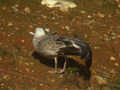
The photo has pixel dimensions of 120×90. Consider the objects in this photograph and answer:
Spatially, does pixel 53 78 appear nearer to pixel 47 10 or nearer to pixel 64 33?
pixel 64 33

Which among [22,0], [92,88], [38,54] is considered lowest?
[92,88]

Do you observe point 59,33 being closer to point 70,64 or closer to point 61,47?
point 70,64

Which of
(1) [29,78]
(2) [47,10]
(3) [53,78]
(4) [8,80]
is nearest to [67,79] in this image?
(3) [53,78]

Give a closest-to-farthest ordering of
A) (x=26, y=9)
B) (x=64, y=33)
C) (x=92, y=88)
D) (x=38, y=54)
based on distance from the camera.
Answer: (x=92, y=88) → (x=38, y=54) → (x=64, y=33) → (x=26, y=9)

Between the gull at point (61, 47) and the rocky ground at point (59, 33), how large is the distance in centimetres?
29

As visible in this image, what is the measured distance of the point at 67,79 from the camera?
17.9ft

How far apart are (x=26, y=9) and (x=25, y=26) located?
718 mm

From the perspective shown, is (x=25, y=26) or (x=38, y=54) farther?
(x=25, y=26)

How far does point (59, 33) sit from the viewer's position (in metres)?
6.46

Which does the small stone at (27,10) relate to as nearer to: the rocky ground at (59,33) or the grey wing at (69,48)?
the rocky ground at (59,33)

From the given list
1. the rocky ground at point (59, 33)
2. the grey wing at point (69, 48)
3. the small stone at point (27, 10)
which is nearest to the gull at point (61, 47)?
the grey wing at point (69, 48)

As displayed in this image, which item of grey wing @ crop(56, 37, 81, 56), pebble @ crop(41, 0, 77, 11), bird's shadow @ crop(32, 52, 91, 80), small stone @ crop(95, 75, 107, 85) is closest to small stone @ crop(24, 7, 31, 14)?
pebble @ crop(41, 0, 77, 11)

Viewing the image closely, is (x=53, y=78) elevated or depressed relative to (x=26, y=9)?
depressed

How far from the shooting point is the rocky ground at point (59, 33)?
5371 millimetres
